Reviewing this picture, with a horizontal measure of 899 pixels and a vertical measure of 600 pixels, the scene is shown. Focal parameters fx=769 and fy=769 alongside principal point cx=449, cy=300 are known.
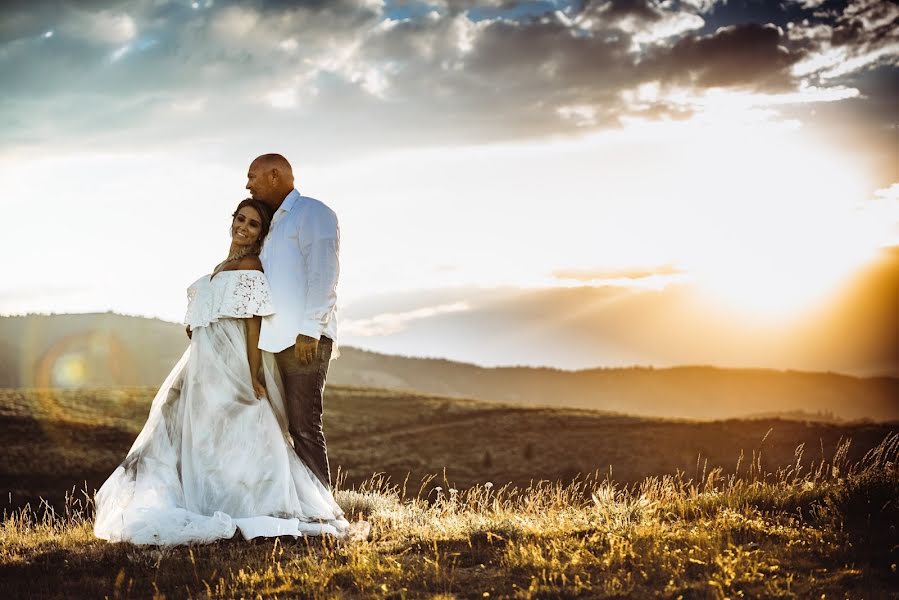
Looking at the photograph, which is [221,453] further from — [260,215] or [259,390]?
[260,215]

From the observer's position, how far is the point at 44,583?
5.38 meters

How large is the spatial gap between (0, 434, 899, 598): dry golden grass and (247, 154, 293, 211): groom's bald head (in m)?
3.15

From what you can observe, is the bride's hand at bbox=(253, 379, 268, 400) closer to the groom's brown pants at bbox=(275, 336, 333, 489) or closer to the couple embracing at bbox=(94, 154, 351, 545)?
the couple embracing at bbox=(94, 154, 351, 545)

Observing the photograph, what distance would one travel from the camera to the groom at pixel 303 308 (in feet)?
22.6

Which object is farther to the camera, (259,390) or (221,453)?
(259,390)

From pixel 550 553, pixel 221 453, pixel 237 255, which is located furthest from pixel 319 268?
pixel 550 553

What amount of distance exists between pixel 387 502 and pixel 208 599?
381 centimetres

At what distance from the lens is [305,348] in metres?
6.82

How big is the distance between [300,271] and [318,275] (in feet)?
0.75

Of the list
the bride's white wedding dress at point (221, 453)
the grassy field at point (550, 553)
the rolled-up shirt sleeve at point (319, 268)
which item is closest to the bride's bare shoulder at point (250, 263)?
the bride's white wedding dress at point (221, 453)

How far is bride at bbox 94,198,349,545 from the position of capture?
655cm

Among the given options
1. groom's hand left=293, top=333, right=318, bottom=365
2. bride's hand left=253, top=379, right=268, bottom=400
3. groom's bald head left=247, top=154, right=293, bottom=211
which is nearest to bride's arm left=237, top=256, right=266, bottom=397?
bride's hand left=253, top=379, right=268, bottom=400

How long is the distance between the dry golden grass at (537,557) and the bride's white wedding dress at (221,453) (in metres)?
0.33

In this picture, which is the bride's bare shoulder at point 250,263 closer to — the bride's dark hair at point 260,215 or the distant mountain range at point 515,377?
A: the bride's dark hair at point 260,215
